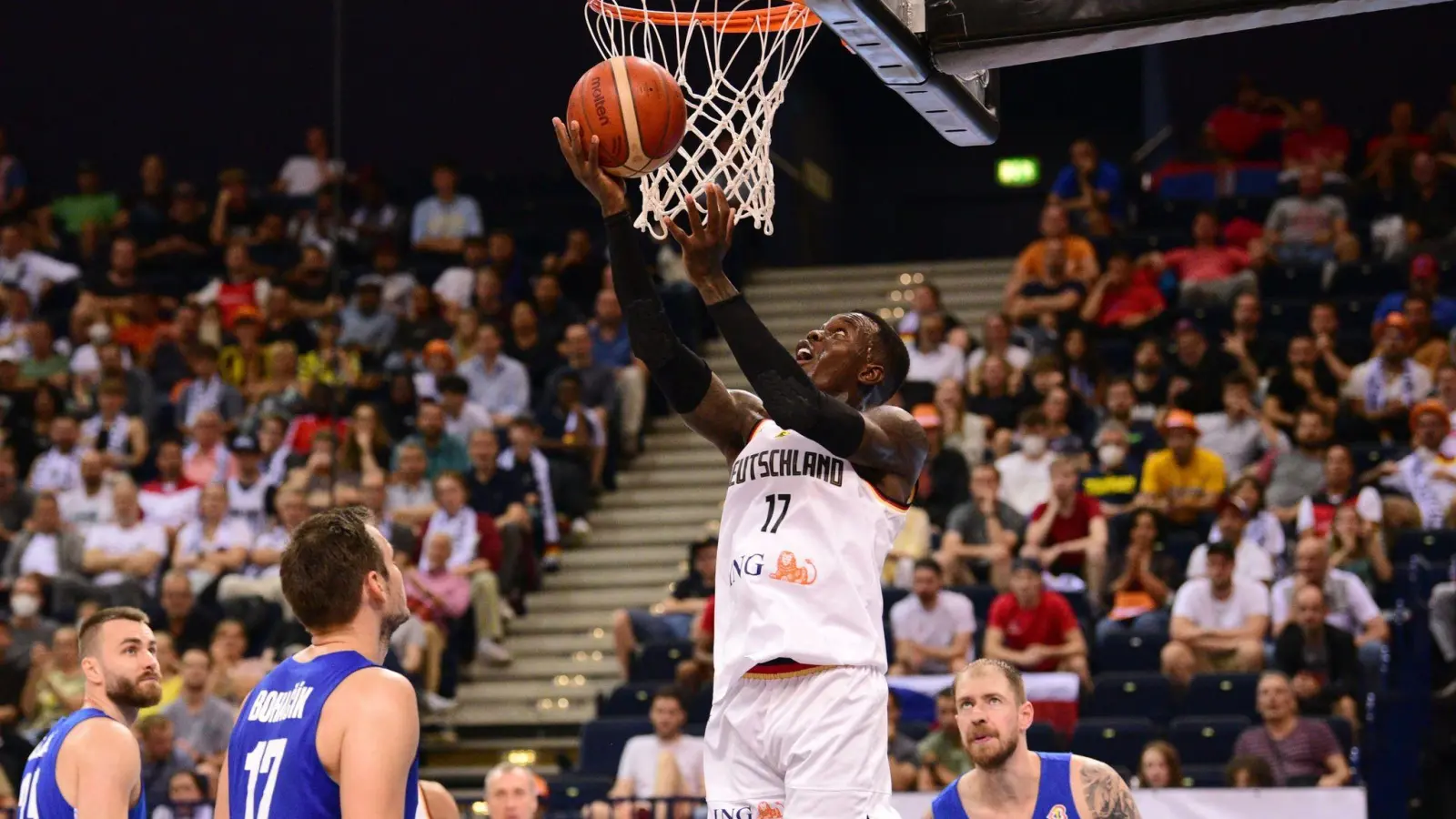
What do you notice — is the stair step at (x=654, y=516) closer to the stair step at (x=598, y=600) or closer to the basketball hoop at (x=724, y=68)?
the stair step at (x=598, y=600)

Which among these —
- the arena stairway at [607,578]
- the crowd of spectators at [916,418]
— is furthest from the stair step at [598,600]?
the crowd of spectators at [916,418]

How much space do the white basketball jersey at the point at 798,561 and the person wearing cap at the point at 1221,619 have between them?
545cm

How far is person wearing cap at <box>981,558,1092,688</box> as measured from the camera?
10.0 metres

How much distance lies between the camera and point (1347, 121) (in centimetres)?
1659

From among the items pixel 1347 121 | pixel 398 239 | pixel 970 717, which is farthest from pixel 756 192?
pixel 1347 121

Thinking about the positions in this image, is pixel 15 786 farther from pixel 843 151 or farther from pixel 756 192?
pixel 843 151

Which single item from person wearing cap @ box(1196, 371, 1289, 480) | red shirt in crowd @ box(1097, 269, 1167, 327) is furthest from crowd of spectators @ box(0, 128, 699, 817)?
person wearing cap @ box(1196, 371, 1289, 480)

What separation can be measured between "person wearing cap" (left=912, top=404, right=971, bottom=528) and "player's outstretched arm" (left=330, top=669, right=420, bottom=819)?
25.9 feet

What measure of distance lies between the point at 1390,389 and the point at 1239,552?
2.11 m

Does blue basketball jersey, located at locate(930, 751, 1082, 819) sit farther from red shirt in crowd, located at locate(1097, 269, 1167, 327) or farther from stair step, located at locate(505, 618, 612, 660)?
red shirt in crowd, located at locate(1097, 269, 1167, 327)

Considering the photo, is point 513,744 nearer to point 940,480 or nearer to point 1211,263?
point 940,480

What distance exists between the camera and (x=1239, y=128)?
15.4 metres

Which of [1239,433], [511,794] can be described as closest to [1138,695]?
[1239,433]

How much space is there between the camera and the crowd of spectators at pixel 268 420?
1171 cm
